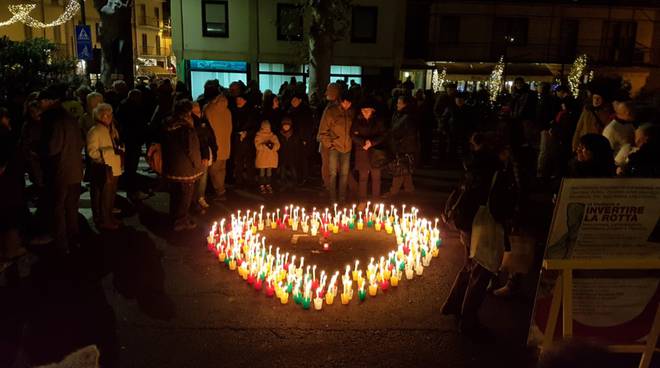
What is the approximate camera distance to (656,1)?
1451 inches

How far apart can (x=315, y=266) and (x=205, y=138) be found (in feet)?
11.0

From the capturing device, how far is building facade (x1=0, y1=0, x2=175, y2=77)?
1821 inches

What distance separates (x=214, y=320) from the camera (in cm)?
574

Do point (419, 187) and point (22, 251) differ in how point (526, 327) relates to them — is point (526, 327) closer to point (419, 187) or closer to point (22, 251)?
point (22, 251)

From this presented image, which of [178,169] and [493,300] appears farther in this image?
[178,169]

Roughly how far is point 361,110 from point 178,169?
327 cm

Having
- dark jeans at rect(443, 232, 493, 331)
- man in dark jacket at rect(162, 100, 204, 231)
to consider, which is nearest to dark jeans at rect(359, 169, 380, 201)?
man in dark jacket at rect(162, 100, 204, 231)

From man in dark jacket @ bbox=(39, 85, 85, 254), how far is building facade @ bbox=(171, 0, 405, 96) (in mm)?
22169

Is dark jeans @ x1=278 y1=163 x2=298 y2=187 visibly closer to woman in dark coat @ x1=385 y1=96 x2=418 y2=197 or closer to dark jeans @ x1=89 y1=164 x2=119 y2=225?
woman in dark coat @ x1=385 y1=96 x2=418 y2=197

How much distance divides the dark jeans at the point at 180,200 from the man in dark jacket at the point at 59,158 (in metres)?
1.42

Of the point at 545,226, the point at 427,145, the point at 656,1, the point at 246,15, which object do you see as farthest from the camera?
the point at 656,1

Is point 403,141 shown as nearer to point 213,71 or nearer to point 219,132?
point 219,132

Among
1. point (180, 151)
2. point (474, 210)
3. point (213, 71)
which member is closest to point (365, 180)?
point (180, 151)

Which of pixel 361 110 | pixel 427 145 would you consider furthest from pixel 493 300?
pixel 427 145
